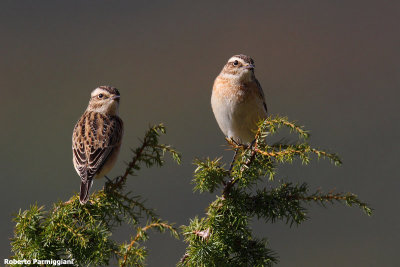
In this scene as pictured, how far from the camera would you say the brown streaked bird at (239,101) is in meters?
4.14

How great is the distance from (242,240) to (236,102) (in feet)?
6.14

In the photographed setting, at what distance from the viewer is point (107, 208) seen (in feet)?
8.73

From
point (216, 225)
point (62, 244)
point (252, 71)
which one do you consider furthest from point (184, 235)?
point (252, 71)

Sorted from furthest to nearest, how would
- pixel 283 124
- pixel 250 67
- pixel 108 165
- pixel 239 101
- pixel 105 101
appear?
pixel 250 67 < pixel 239 101 < pixel 105 101 < pixel 108 165 < pixel 283 124

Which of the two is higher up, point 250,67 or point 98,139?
point 250,67

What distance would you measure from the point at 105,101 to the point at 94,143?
56 cm

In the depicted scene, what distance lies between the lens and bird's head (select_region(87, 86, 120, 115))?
4035 millimetres

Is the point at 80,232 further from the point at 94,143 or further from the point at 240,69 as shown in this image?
the point at 240,69

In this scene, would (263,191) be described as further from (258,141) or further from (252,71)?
(252,71)

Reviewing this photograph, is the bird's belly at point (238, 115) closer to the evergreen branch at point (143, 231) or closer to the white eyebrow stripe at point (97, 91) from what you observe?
the white eyebrow stripe at point (97, 91)

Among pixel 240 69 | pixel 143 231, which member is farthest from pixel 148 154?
pixel 240 69

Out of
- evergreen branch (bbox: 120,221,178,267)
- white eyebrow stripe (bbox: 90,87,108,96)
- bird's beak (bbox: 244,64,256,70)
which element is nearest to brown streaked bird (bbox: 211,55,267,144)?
bird's beak (bbox: 244,64,256,70)

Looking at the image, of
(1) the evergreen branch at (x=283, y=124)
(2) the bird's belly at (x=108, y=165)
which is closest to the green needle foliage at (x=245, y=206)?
(1) the evergreen branch at (x=283, y=124)

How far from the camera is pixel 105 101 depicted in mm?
4047
